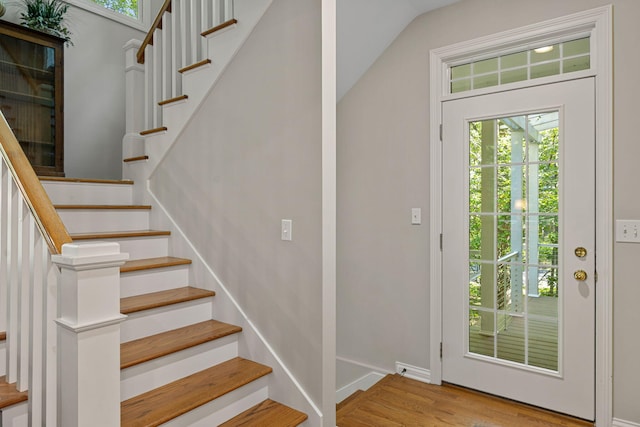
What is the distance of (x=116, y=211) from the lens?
268 centimetres

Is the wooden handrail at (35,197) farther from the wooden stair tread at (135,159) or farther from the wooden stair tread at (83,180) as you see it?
the wooden stair tread at (135,159)

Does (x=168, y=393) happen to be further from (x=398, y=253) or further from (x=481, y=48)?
(x=481, y=48)

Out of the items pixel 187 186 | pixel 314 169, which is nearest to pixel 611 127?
pixel 314 169

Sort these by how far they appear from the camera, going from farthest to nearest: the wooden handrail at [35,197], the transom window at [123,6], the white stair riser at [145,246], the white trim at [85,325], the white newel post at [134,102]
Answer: the transom window at [123,6] → the white newel post at [134,102] → the white stair riser at [145,246] → the wooden handrail at [35,197] → the white trim at [85,325]

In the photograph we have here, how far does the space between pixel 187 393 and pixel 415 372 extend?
1.70 meters

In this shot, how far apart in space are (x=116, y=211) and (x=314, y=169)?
5.14 feet

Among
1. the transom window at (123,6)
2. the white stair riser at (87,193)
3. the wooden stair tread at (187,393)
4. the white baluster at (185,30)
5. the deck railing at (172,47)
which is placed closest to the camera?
the wooden stair tread at (187,393)

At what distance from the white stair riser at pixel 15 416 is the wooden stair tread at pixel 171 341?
0.34m

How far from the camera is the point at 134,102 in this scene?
10.1 ft

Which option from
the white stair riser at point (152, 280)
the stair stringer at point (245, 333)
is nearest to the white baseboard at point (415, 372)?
the stair stringer at point (245, 333)

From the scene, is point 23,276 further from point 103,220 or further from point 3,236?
point 103,220

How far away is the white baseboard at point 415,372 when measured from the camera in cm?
279

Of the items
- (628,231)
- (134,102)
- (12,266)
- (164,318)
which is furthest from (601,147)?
(134,102)

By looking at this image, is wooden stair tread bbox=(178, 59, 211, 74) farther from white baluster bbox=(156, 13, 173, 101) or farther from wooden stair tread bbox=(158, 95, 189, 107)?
white baluster bbox=(156, 13, 173, 101)
